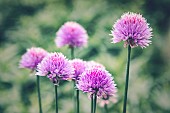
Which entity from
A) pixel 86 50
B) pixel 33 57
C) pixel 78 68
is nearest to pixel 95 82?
pixel 78 68

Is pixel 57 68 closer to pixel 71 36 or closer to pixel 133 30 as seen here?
pixel 133 30

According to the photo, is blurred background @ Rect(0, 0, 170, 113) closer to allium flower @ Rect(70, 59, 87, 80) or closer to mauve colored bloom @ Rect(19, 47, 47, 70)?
mauve colored bloom @ Rect(19, 47, 47, 70)

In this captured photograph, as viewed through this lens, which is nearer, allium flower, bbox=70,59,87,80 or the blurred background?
allium flower, bbox=70,59,87,80

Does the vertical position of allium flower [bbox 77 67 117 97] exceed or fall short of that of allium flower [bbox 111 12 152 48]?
it falls short

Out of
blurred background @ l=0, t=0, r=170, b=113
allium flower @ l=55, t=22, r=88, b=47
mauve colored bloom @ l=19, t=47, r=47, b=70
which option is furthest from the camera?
blurred background @ l=0, t=0, r=170, b=113

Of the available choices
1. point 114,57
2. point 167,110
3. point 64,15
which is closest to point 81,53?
point 114,57

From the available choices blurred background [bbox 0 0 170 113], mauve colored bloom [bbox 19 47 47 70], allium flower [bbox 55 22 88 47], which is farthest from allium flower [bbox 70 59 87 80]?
blurred background [bbox 0 0 170 113]
